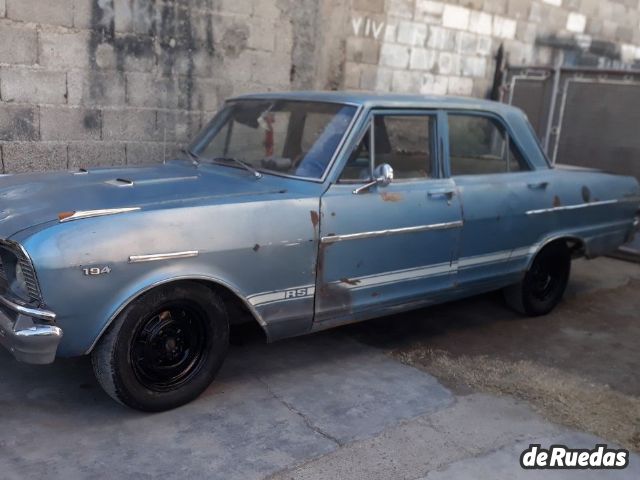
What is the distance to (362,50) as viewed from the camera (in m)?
7.97

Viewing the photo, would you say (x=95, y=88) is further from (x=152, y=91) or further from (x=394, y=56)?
(x=394, y=56)

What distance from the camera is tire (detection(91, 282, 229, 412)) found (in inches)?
123

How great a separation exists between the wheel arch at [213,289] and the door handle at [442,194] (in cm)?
143

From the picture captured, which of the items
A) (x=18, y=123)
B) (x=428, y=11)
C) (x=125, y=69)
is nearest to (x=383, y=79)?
(x=428, y=11)

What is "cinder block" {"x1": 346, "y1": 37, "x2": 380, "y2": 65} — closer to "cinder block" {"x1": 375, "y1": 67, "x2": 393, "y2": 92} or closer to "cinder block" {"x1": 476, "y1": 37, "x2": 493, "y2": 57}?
"cinder block" {"x1": 375, "y1": 67, "x2": 393, "y2": 92}

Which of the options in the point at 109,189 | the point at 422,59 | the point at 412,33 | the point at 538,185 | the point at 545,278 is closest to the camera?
the point at 109,189

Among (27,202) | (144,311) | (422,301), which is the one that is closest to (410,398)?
(422,301)

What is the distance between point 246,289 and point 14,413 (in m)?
1.32

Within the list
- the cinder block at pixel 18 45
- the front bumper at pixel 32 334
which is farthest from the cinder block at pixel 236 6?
the front bumper at pixel 32 334

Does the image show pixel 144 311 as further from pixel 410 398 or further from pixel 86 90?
pixel 86 90

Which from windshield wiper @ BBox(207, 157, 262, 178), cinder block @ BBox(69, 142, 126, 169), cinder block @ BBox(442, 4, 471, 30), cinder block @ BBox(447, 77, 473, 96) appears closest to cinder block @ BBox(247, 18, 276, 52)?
cinder block @ BBox(69, 142, 126, 169)

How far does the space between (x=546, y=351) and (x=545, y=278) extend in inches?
36.3

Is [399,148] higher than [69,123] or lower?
higher

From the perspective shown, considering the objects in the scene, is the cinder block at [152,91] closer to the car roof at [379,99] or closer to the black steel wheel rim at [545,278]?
the car roof at [379,99]
